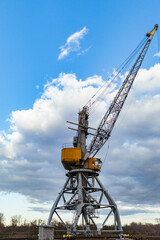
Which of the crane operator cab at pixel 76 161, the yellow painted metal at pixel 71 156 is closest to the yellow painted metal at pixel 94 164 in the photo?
the crane operator cab at pixel 76 161

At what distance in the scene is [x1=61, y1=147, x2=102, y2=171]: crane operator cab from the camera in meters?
40.4

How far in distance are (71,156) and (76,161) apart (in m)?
1.13

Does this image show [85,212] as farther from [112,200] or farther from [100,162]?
[100,162]

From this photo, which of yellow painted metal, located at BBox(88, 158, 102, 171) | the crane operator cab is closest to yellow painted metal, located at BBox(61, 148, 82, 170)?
the crane operator cab

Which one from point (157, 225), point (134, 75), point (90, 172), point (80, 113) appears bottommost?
point (157, 225)

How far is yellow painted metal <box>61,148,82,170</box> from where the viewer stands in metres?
40.3

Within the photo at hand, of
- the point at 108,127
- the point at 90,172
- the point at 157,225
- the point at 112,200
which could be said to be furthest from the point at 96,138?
the point at 157,225

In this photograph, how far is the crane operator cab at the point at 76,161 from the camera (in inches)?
1590

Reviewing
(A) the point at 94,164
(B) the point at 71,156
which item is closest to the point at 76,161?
(B) the point at 71,156

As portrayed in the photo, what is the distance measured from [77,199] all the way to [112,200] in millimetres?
6143

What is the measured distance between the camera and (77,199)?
3831 cm

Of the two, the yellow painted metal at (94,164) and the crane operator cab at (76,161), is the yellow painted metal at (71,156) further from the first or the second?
the yellow painted metal at (94,164)

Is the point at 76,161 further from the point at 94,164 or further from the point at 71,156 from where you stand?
the point at 94,164

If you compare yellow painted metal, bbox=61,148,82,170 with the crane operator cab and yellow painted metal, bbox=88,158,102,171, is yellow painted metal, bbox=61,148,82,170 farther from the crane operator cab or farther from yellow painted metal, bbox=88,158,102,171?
yellow painted metal, bbox=88,158,102,171
